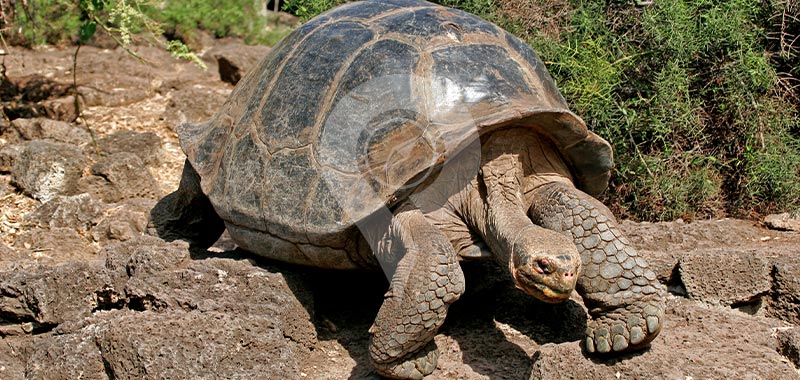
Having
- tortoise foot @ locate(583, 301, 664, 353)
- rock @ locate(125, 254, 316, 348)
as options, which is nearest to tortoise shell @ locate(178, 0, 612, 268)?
rock @ locate(125, 254, 316, 348)

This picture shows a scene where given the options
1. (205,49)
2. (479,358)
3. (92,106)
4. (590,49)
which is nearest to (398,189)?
(479,358)

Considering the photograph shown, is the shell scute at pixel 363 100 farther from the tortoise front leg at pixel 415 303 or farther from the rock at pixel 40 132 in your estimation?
the rock at pixel 40 132

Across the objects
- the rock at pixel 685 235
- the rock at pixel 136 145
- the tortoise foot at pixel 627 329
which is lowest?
the rock at pixel 136 145

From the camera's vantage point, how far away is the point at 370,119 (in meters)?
3.28

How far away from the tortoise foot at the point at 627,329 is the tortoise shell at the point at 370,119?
2.59 feet

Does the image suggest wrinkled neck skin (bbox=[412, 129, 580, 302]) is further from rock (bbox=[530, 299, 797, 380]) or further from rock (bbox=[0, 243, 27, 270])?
rock (bbox=[0, 243, 27, 270])

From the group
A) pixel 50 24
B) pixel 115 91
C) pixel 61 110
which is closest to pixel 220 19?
pixel 50 24

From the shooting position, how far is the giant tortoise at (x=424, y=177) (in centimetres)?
292

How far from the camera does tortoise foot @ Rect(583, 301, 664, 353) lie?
2777 millimetres

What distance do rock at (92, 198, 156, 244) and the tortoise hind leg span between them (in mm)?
296

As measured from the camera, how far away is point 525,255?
2719 mm

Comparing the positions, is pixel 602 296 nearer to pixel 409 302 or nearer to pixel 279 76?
pixel 409 302

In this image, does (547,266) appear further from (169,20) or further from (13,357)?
(169,20)

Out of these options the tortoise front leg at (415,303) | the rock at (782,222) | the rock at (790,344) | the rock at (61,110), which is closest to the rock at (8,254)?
the rock at (61,110)
